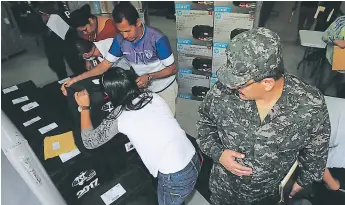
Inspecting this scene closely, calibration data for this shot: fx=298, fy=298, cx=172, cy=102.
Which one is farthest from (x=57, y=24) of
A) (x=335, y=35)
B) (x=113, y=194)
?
(x=335, y=35)

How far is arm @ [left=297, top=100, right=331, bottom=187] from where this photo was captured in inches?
43.5

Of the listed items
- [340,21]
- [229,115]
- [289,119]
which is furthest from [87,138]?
[340,21]

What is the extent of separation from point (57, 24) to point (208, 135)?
5.54 ft

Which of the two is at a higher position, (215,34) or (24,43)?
(215,34)

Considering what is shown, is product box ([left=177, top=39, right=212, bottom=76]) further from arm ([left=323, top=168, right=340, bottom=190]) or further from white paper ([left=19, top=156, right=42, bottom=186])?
white paper ([left=19, top=156, right=42, bottom=186])

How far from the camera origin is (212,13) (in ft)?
8.39

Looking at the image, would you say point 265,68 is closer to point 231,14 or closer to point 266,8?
point 231,14

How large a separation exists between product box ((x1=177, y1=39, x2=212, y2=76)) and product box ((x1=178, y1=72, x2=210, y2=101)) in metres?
0.06

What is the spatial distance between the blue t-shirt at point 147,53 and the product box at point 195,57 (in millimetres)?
782

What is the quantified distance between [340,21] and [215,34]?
101cm

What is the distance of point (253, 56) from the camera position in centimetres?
94

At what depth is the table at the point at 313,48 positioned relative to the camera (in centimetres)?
283

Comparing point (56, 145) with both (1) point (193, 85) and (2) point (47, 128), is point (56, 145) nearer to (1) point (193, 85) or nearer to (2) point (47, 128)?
(2) point (47, 128)

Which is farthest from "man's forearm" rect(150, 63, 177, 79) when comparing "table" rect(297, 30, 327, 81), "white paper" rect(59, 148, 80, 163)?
"table" rect(297, 30, 327, 81)
